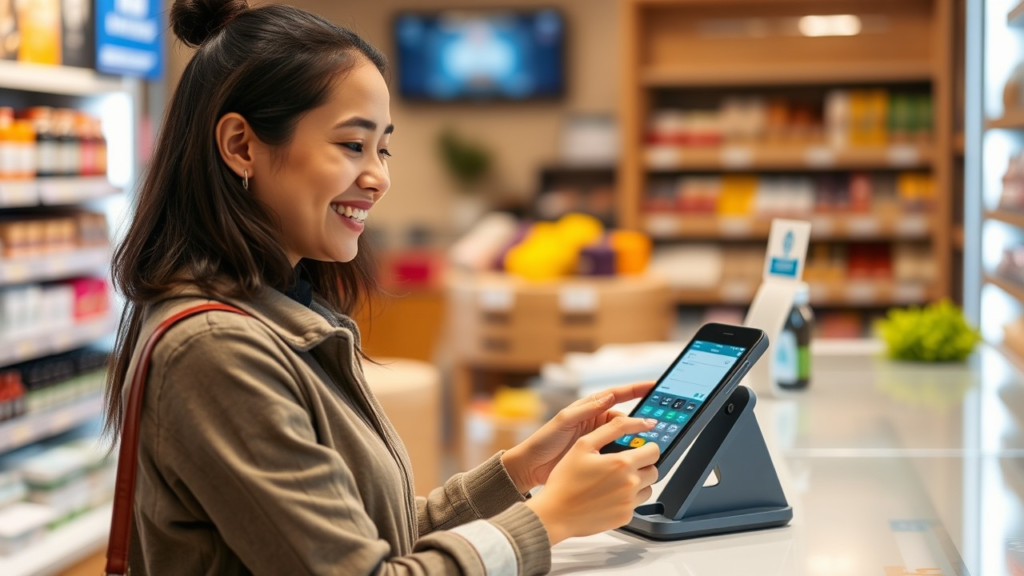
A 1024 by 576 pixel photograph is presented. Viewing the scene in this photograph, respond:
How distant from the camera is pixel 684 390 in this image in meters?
1.56

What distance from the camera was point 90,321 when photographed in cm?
406

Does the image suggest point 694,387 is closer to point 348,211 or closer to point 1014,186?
point 348,211

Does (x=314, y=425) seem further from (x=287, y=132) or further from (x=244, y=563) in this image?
(x=287, y=132)

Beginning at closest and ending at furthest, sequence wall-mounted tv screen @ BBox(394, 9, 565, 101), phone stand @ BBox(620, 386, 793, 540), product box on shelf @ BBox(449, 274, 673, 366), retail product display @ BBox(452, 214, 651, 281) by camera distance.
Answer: phone stand @ BBox(620, 386, 793, 540), product box on shelf @ BBox(449, 274, 673, 366), retail product display @ BBox(452, 214, 651, 281), wall-mounted tv screen @ BBox(394, 9, 565, 101)

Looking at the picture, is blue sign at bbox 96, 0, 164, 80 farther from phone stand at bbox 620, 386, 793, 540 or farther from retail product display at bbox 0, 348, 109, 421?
phone stand at bbox 620, 386, 793, 540

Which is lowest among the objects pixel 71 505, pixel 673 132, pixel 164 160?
pixel 71 505

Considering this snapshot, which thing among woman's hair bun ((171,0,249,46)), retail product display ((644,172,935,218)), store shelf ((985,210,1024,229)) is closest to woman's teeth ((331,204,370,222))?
woman's hair bun ((171,0,249,46))

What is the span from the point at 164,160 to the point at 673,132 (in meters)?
4.87

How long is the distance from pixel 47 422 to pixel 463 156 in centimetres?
551

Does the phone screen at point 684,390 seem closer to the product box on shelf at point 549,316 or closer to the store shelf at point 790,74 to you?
the product box on shelf at point 549,316

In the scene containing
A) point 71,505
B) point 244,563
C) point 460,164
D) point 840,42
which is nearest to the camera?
point 244,563

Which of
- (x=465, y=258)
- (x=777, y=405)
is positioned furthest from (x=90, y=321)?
(x=777, y=405)

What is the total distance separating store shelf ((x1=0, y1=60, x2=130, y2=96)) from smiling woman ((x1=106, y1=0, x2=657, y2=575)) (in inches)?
94.9

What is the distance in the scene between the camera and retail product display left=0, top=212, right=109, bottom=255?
368cm
